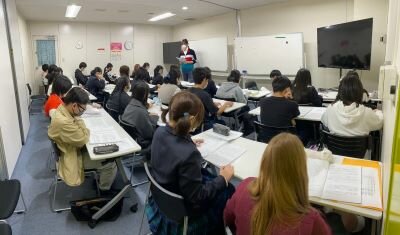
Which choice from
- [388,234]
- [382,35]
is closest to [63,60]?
[382,35]

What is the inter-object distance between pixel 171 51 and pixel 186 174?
10.6 metres

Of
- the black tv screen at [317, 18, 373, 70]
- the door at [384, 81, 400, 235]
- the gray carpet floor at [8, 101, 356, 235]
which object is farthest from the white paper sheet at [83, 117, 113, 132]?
the black tv screen at [317, 18, 373, 70]

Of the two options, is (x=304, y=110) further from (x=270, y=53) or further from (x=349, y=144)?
(x=270, y=53)

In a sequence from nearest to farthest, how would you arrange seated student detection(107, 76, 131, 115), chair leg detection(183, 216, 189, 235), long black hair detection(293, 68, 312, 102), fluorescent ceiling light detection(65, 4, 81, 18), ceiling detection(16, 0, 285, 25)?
chair leg detection(183, 216, 189, 235)
long black hair detection(293, 68, 312, 102)
seated student detection(107, 76, 131, 115)
ceiling detection(16, 0, 285, 25)
fluorescent ceiling light detection(65, 4, 81, 18)

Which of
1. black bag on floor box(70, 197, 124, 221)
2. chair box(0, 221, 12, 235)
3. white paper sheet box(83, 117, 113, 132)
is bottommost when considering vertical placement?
black bag on floor box(70, 197, 124, 221)

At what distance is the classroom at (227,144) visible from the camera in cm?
128

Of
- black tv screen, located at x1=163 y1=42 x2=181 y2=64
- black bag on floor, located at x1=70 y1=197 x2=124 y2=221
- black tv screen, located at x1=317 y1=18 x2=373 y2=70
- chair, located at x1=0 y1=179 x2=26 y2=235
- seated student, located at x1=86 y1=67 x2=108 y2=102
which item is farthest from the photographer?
black tv screen, located at x1=163 y1=42 x2=181 y2=64

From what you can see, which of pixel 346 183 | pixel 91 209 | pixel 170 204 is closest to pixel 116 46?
pixel 91 209

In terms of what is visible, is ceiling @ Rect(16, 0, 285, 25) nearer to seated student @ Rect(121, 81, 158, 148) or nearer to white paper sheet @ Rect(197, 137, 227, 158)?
seated student @ Rect(121, 81, 158, 148)

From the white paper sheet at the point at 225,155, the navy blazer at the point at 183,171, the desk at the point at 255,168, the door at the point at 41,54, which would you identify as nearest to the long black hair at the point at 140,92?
the desk at the point at 255,168

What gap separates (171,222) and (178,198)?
0.92 feet

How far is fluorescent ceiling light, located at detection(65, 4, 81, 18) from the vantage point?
778 centimetres

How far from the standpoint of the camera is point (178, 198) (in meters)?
1.60

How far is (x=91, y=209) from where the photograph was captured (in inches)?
107
